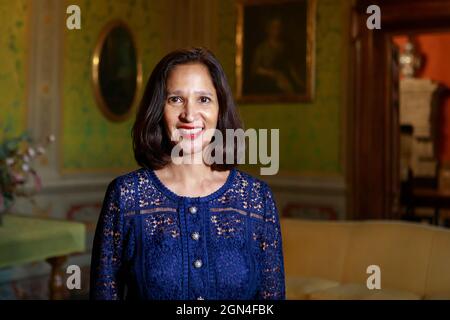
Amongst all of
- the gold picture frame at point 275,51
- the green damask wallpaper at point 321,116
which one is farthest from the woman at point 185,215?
the gold picture frame at point 275,51

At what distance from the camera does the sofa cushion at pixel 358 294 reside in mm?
3322

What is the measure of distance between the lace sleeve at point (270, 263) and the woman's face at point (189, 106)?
0.22 meters

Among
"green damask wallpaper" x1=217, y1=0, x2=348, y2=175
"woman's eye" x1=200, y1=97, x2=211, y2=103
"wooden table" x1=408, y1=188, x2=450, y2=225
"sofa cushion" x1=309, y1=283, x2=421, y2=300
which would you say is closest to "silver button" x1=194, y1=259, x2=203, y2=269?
"woman's eye" x1=200, y1=97, x2=211, y2=103

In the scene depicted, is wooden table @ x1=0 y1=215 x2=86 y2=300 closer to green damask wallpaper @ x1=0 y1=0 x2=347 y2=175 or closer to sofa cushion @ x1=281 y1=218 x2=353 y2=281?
sofa cushion @ x1=281 y1=218 x2=353 y2=281

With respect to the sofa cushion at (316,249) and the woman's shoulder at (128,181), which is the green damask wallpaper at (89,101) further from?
the woman's shoulder at (128,181)

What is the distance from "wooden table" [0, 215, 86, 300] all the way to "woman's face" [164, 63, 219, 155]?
209 centimetres

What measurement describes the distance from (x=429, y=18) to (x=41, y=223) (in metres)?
3.65

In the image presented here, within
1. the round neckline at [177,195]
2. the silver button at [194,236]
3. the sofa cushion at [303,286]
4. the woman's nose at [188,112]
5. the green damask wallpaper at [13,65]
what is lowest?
the sofa cushion at [303,286]

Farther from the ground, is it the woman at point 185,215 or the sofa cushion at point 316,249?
the woman at point 185,215

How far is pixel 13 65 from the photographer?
4707mm

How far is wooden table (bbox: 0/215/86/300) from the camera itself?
10.2 ft

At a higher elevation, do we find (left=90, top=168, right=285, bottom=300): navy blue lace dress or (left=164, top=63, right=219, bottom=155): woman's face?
(left=164, top=63, right=219, bottom=155): woman's face

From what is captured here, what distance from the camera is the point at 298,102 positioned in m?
5.82

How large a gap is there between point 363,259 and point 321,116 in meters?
2.32
